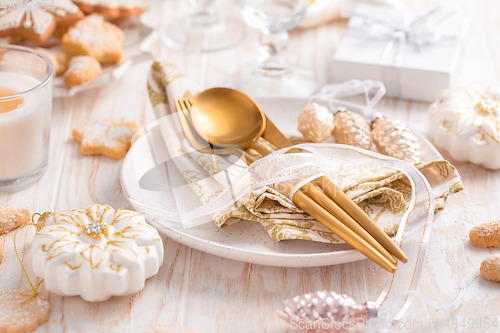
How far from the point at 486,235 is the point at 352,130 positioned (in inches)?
8.9

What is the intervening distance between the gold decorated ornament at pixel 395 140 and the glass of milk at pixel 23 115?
467mm

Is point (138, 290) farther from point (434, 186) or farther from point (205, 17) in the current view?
point (205, 17)

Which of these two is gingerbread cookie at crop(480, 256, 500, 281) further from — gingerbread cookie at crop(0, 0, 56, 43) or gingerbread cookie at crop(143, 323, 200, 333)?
gingerbread cookie at crop(0, 0, 56, 43)

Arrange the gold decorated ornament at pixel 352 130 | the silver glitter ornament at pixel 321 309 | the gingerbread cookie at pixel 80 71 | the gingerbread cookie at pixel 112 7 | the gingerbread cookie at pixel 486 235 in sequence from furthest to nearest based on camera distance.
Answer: the gingerbread cookie at pixel 112 7
the gingerbread cookie at pixel 80 71
the gold decorated ornament at pixel 352 130
the gingerbread cookie at pixel 486 235
the silver glitter ornament at pixel 321 309

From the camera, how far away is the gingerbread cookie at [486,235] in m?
0.60

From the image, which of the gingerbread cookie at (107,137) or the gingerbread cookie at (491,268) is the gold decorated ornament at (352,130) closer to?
the gingerbread cookie at (491,268)

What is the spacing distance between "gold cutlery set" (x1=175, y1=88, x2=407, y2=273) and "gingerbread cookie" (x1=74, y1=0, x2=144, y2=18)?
36 cm

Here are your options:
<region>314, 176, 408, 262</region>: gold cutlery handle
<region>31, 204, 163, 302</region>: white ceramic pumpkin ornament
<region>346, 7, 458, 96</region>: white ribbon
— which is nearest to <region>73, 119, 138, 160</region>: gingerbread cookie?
<region>31, 204, 163, 302</region>: white ceramic pumpkin ornament

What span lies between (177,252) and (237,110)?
0.82ft

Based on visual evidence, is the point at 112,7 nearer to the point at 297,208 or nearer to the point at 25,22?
the point at 25,22

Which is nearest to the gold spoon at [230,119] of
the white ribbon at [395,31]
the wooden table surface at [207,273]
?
the wooden table surface at [207,273]

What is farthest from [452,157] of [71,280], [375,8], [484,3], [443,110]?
[484,3]

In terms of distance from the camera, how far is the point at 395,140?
2.27 feet

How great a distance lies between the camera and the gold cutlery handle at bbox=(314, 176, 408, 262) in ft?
1.73
